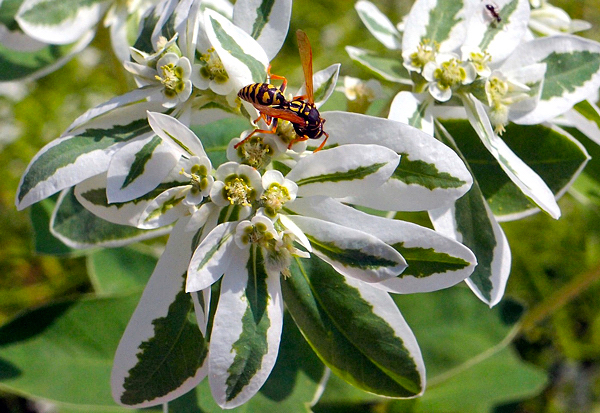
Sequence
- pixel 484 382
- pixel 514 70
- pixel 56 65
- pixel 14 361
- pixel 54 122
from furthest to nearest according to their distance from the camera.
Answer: pixel 54 122 → pixel 484 382 → pixel 56 65 → pixel 14 361 → pixel 514 70

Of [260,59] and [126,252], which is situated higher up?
[260,59]

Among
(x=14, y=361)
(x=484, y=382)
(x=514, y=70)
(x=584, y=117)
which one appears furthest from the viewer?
(x=484, y=382)

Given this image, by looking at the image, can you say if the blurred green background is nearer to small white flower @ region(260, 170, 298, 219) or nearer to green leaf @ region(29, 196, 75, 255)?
green leaf @ region(29, 196, 75, 255)

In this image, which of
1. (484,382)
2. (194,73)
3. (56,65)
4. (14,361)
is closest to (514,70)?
(194,73)

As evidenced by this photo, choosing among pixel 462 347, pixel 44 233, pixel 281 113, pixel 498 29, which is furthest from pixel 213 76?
pixel 462 347

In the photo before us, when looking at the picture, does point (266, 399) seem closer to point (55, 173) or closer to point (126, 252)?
point (55, 173)

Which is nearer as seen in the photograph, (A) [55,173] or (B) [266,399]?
(A) [55,173]

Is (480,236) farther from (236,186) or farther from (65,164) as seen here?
(65,164)

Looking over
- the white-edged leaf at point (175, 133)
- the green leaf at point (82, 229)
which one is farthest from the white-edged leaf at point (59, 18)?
the white-edged leaf at point (175, 133)
